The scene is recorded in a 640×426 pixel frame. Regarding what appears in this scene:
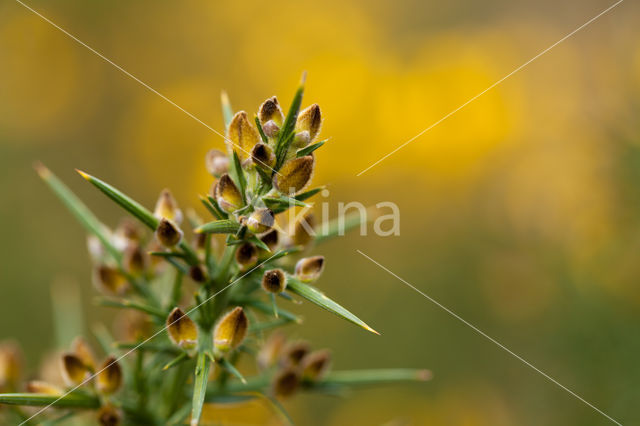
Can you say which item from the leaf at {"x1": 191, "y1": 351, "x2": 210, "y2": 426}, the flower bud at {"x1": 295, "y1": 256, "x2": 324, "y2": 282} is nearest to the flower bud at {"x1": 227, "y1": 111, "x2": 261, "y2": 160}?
the flower bud at {"x1": 295, "y1": 256, "x2": 324, "y2": 282}

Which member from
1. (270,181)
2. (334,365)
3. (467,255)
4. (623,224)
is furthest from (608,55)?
(270,181)

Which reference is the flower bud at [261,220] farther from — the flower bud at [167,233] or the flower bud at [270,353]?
the flower bud at [270,353]

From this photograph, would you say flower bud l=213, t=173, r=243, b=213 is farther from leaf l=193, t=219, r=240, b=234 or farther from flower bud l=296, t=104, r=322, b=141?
flower bud l=296, t=104, r=322, b=141

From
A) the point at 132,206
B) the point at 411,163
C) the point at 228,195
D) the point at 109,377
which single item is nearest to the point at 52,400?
the point at 109,377

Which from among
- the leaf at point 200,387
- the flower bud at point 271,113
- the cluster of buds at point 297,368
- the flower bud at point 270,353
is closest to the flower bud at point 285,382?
the cluster of buds at point 297,368

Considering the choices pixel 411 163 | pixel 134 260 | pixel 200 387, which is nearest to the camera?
pixel 200 387

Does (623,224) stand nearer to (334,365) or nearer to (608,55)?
(608,55)

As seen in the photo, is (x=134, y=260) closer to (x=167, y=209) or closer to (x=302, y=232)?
(x=167, y=209)
